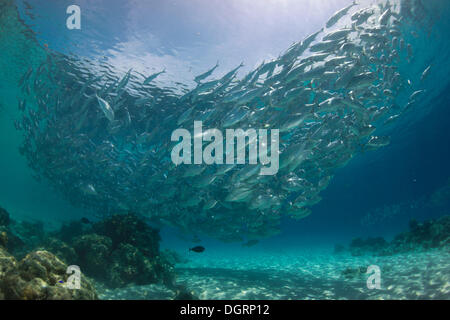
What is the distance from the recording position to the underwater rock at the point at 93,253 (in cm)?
790

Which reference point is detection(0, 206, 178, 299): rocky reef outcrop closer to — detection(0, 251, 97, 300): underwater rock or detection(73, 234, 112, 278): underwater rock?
detection(73, 234, 112, 278): underwater rock

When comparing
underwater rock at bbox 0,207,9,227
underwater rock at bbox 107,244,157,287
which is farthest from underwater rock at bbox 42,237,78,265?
underwater rock at bbox 0,207,9,227

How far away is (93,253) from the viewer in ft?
26.3

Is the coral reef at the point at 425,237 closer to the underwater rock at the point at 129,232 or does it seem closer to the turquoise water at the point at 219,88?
the turquoise water at the point at 219,88

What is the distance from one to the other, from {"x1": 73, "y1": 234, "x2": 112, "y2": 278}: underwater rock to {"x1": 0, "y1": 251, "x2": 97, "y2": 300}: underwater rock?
3390 mm

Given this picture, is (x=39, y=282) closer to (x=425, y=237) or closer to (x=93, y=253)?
(x=93, y=253)

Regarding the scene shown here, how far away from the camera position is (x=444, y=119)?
104 ft

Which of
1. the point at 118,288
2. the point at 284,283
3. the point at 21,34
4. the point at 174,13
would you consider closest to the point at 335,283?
the point at 284,283

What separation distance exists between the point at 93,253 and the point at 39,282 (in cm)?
449

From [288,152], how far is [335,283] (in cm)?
580

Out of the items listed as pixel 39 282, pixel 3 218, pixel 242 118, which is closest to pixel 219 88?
pixel 242 118

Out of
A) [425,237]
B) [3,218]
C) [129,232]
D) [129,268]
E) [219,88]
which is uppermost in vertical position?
[219,88]

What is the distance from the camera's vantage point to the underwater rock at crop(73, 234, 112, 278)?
790 cm

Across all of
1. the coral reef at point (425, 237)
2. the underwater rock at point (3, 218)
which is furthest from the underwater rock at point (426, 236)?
the underwater rock at point (3, 218)
